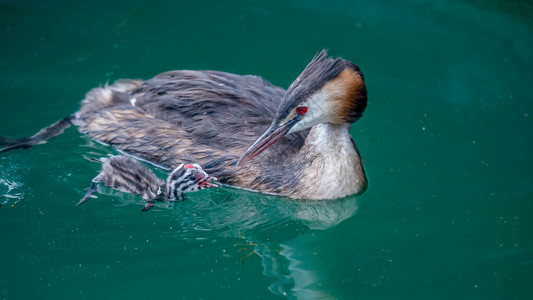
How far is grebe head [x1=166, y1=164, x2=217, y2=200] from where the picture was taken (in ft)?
16.4

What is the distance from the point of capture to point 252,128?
5395mm

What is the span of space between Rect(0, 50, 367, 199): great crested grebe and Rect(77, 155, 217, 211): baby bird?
343 millimetres

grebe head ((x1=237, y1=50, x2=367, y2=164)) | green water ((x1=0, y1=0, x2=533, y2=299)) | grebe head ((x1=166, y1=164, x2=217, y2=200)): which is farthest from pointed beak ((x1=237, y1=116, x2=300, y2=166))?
green water ((x1=0, y1=0, x2=533, y2=299))

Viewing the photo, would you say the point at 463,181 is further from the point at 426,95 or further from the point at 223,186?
the point at 223,186

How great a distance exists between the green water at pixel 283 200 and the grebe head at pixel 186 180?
0.17m

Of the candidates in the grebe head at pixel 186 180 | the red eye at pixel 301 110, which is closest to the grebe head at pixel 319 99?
the red eye at pixel 301 110

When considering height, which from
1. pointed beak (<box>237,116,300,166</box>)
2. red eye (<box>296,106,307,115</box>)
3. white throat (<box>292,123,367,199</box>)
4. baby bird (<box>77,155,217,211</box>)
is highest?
red eye (<box>296,106,307,115</box>)

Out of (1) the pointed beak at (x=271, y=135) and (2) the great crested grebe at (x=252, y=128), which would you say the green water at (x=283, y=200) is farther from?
(1) the pointed beak at (x=271, y=135)

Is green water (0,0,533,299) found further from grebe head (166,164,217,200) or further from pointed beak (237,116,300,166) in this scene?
pointed beak (237,116,300,166)

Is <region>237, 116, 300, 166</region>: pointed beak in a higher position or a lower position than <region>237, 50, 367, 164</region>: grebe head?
lower

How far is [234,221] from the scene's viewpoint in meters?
5.02

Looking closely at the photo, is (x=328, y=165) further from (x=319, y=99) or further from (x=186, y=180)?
(x=186, y=180)

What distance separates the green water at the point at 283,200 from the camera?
445 centimetres

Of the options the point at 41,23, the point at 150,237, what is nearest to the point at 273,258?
the point at 150,237
